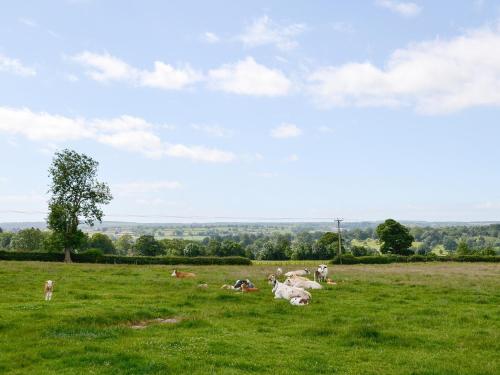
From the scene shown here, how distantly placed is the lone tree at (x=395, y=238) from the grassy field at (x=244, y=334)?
236 ft

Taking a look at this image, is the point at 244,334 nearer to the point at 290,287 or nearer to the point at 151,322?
the point at 151,322

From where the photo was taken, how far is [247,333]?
1738cm

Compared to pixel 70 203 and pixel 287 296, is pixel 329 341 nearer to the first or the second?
pixel 287 296

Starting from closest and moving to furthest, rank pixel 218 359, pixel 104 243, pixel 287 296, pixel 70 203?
pixel 218 359
pixel 287 296
pixel 70 203
pixel 104 243

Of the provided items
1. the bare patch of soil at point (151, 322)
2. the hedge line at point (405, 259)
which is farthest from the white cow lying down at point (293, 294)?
the hedge line at point (405, 259)

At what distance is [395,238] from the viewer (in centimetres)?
9800

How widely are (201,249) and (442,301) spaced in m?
96.0

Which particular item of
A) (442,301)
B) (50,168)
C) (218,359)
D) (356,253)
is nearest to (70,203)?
(50,168)

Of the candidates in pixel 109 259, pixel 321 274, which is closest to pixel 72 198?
pixel 109 259

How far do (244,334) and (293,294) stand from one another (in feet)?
29.4

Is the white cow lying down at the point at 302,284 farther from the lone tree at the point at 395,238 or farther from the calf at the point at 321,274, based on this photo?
the lone tree at the point at 395,238

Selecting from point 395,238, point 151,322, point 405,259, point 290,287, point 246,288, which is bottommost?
point 405,259

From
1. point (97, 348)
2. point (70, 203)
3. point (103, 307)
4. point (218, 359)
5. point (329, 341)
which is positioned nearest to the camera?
point (218, 359)

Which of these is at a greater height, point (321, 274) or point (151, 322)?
point (321, 274)
